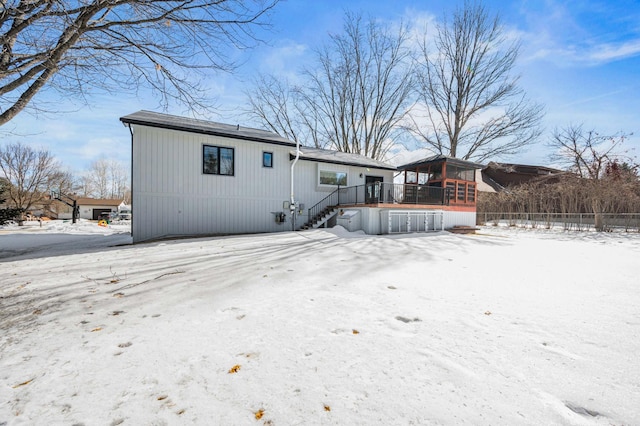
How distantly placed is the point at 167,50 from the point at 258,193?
6933mm

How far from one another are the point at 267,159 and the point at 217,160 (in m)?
2.14

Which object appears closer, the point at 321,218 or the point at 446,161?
the point at 321,218

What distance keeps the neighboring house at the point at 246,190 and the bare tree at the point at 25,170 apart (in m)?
27.2

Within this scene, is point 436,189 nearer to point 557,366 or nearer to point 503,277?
point 503,277

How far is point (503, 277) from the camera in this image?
440 cm

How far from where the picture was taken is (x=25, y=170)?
2655 cm

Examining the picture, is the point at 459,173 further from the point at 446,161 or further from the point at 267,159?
the point at 267,159

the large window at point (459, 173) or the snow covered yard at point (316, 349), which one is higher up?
the large window at point (459, 173)

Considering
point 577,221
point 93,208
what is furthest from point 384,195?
point 93,208

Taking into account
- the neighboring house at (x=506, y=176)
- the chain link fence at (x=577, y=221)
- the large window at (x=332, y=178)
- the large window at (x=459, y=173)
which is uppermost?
the neighboring house at (x=506, y=176)

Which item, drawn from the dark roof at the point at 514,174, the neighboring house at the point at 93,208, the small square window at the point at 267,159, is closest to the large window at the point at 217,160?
the small square window at the point at 267,159

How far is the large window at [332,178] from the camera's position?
43.0 ft

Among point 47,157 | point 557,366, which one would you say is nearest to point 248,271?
point 557,366

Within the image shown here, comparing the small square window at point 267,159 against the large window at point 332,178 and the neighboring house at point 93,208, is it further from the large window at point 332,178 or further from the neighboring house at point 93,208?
the neighboring house at point 93,208
